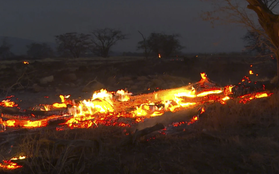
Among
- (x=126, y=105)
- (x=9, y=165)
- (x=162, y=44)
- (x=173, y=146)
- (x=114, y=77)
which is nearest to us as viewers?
(x=9, y=165)

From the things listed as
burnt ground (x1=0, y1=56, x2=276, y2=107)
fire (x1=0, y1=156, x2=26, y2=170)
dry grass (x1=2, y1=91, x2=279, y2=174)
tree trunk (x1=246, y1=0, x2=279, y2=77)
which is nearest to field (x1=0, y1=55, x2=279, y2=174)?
dry grass (x1=2, y1=91, x2=279, y2=174)

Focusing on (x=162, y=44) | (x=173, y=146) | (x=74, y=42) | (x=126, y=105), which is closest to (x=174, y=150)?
(x=173, y=146)

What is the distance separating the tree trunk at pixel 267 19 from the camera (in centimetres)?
660

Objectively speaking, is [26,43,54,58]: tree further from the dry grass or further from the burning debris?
the dry grass

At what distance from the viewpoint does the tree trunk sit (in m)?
6.60

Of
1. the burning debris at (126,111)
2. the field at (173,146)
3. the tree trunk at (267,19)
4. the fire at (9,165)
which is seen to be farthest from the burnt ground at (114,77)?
the fire at (9,165)

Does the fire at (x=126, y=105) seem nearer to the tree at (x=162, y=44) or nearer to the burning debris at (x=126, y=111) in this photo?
the burning debris at (x=126, y=111)

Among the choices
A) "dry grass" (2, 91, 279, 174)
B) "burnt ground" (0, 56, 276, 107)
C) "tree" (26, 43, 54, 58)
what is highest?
"tree" (26, 43, 54, 58)

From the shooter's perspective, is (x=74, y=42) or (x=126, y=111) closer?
(x=126, y=111)

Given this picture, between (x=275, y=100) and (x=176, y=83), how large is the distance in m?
8.67

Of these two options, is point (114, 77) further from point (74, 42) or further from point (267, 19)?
point (74, 42)

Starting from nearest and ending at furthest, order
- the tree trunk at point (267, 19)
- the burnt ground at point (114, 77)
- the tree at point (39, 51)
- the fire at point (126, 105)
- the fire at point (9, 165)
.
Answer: the fire at point (9, 165) < the fire at point (126, 105) < the tree trunk at point (267, 19) < the burnt ground at point (114, 77) < the tree at point (39, 51)

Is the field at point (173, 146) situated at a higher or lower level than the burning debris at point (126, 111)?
lower

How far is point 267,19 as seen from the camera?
22.2 ft
